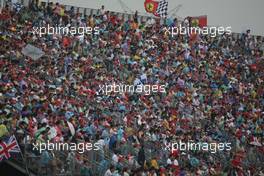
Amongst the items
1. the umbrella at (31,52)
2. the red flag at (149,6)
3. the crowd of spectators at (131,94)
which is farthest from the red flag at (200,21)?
the umbrella at (31,52)

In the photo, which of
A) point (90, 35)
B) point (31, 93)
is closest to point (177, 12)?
point (90, 35)

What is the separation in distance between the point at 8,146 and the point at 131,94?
10.3 m

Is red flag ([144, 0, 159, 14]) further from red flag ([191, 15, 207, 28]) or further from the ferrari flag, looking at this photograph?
red flag ([191, 15, 207, 28])

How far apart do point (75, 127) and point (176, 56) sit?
12.9m

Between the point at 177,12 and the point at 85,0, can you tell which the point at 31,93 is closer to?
the point at 85,0

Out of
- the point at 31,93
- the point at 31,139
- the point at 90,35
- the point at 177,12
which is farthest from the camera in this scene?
the point at 177,12

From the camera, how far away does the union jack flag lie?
14.9 m

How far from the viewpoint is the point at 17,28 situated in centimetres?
2517

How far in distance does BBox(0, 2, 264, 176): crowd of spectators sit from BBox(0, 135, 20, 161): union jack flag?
1.17 ft

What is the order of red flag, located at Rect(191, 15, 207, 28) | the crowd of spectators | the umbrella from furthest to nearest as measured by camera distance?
red flag, located at Rect(191, 15, 207, 28)
the umbrella
the crowd of spectators

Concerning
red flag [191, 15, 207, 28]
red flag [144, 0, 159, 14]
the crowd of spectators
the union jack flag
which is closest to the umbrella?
the crowd of spectators

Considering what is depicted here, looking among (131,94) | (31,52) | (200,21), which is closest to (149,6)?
(200,21)

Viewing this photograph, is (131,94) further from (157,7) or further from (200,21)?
(200,21)

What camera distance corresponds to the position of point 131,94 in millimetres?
24656
